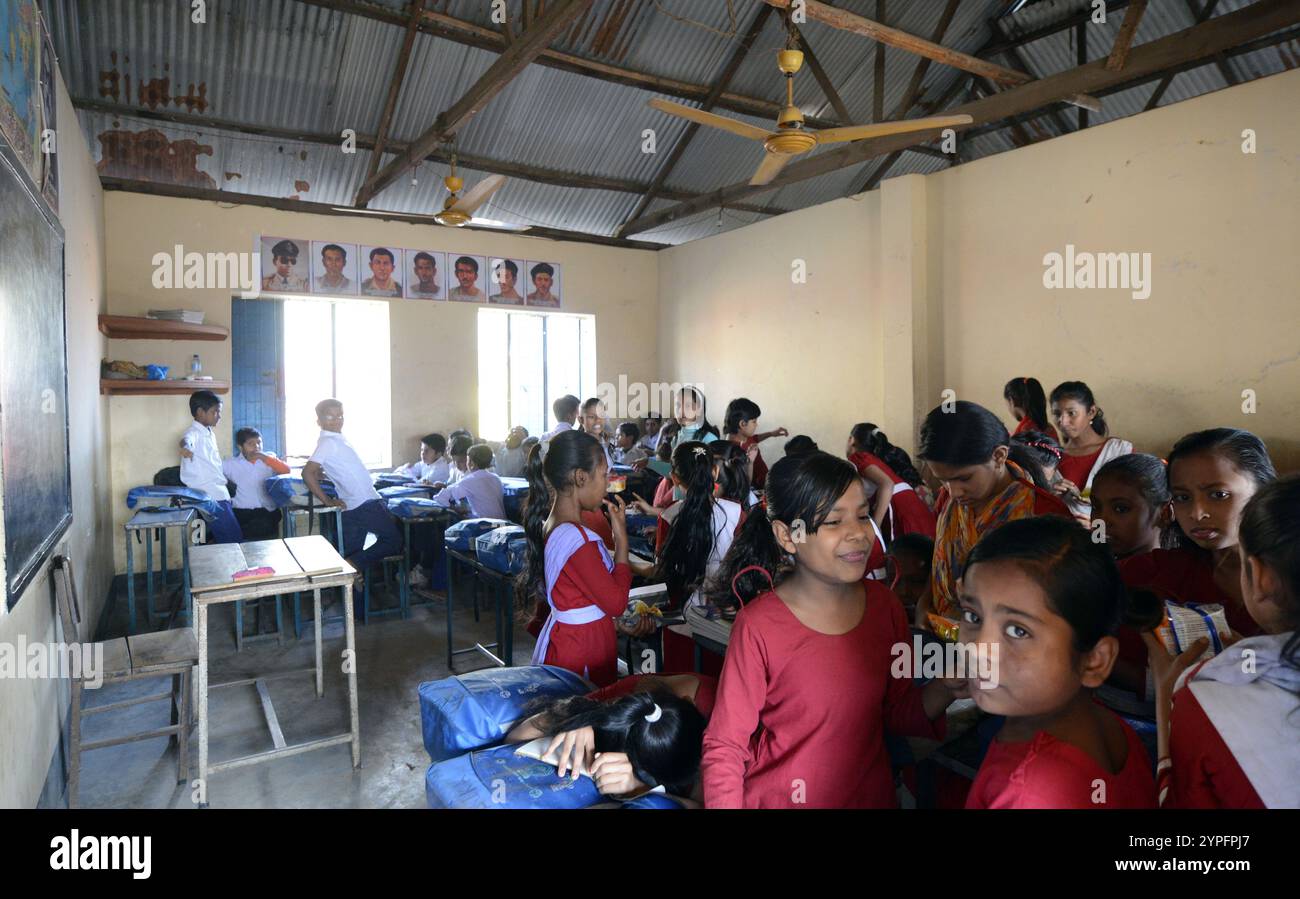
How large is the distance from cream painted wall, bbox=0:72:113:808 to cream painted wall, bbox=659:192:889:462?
5.84m

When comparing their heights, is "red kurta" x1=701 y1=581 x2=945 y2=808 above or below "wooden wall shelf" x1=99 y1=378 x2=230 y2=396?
below

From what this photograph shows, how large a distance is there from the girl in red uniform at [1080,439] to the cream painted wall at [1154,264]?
133 centimetres

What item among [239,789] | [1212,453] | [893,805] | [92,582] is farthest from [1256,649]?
[92,582]

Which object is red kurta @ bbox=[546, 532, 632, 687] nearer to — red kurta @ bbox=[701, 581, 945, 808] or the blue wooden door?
red kurta @ bbox=[701, 581, 945, 808]

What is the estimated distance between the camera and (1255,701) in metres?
1.00

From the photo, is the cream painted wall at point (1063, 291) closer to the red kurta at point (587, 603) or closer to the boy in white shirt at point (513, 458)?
the boy in white shirt at point (513, 458)

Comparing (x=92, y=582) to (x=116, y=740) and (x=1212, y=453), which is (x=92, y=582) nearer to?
(x=116, y=740)

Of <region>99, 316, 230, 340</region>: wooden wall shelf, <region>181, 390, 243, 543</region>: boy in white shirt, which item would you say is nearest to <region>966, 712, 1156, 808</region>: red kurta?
<region>181, 390, 243, 543</region>: boy in white shirt

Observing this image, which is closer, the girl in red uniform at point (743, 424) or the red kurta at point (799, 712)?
the red kurta at point (799, 712)

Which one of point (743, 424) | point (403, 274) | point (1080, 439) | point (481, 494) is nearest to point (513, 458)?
point (481, 494)

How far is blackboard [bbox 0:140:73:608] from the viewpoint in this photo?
2.01m

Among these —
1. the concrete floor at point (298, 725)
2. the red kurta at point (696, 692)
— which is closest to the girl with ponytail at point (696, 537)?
the red kurta at point (696, 692)

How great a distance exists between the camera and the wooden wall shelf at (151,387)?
5.70 metres

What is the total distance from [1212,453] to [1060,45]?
318 inches
